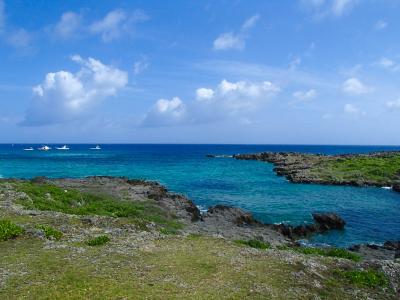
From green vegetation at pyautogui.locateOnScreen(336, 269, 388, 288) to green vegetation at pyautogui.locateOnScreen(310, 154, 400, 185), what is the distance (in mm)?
69592

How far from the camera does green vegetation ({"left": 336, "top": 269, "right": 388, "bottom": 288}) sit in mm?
20391

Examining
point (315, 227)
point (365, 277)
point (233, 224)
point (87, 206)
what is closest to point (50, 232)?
point (87, 206)

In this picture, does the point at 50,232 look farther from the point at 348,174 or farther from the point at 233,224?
the point at 348,174

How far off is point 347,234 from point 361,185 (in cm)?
4249

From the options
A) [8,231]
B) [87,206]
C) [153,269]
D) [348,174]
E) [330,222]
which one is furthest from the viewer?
[348,174]

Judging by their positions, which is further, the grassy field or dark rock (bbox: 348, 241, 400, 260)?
dark rock (bbox: 348, 241, 400, 260)

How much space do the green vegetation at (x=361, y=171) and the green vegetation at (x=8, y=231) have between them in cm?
7617

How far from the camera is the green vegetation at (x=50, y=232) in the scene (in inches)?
981

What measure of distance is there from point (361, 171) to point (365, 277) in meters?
82.4

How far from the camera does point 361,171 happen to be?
97062mm

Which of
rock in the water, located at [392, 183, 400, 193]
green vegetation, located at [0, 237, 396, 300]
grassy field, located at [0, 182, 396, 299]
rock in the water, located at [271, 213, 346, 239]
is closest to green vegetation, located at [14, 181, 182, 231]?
grassy field, located at [0, 182, 396, 299]

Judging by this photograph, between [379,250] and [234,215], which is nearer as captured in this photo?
[379,250]

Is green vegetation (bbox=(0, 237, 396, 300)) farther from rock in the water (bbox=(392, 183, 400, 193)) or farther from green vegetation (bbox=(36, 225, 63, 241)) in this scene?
rock in the water (bbox=(392, 183, 400, 193))

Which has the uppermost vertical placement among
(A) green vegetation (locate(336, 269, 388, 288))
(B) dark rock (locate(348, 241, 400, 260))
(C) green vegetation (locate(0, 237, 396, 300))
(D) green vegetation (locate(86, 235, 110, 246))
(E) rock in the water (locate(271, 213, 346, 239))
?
(D) green vegetation (locate(86, 235, 110, 246))
